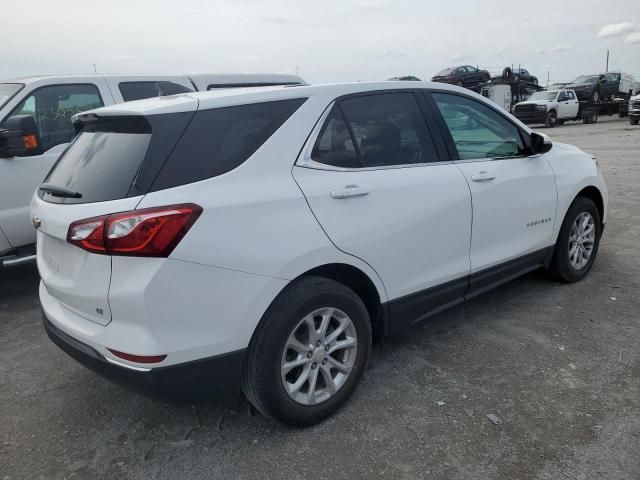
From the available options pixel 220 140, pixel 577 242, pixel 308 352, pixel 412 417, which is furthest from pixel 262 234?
pixel 577 242

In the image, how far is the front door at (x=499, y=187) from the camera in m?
3.56

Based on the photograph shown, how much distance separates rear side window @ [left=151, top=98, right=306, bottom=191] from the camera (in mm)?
2355

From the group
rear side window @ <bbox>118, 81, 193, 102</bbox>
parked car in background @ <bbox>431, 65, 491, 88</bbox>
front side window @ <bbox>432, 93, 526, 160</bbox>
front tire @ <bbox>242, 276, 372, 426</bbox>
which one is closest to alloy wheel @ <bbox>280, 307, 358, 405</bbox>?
front tire @ <bbox>242, 276, 372, 426</bbox>

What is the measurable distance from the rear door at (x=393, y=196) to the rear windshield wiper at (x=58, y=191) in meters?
1.06

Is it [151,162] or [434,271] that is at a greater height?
[151,162]

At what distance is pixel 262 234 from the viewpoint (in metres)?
2.43

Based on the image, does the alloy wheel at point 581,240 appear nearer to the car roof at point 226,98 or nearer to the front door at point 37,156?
the car roof at point 226,98

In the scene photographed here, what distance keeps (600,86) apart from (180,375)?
3282 cm

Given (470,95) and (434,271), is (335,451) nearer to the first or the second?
(434,271)

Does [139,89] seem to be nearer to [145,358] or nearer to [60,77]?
[60,77]

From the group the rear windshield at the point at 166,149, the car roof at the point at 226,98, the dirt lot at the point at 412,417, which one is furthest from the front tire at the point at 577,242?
the rear windshield at the point at 166,149

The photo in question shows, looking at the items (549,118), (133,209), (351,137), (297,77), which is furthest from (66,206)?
(549,118)

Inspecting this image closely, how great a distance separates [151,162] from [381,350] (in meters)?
2.06

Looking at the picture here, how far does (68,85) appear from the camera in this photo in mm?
5133
